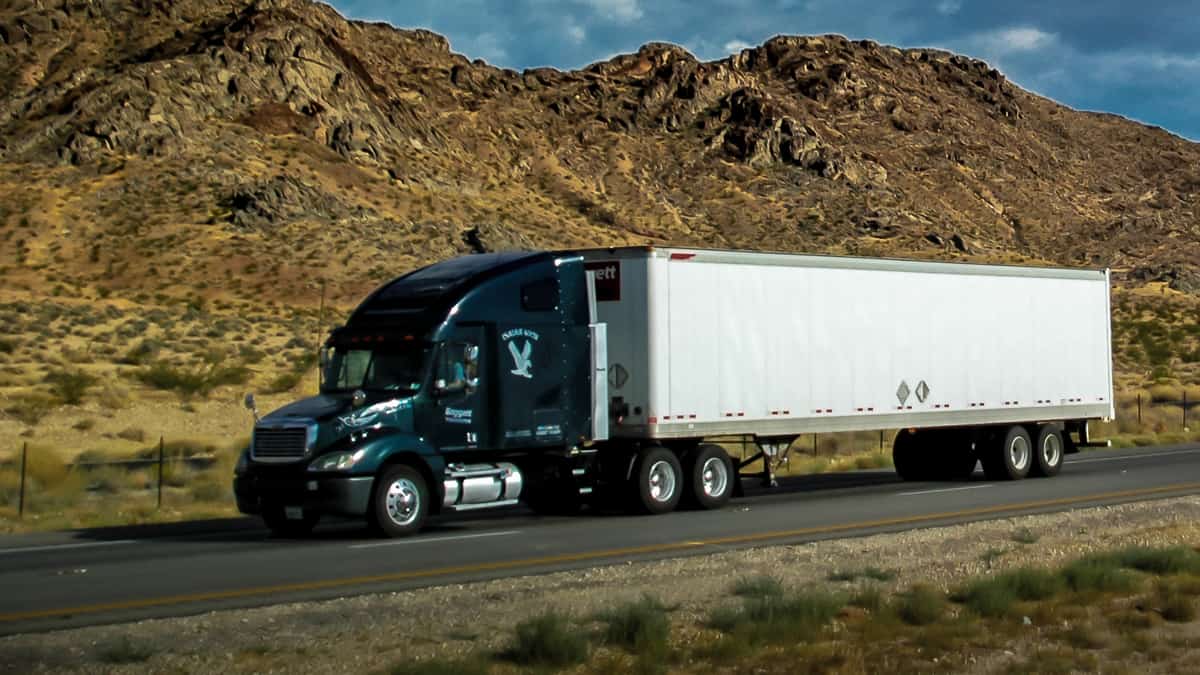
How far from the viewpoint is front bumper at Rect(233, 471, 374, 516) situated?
1858 centimetres

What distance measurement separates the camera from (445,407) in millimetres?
19844

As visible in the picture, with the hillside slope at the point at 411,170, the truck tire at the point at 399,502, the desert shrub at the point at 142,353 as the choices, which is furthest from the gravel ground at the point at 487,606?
the desert shrub at the point at 142,353

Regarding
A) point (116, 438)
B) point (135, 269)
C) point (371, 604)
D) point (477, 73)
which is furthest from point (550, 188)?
point (371, 604)

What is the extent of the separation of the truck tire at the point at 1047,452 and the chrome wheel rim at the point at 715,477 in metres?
7.83

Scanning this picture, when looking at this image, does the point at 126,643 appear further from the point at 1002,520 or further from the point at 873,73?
the point at 873,73

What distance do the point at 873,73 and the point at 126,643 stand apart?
129981 mm

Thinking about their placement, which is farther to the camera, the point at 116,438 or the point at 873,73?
the point at 873,73

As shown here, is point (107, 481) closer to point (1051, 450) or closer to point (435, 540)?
point (435, 540)

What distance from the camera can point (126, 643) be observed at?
10930mm

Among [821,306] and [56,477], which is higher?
[821,306]

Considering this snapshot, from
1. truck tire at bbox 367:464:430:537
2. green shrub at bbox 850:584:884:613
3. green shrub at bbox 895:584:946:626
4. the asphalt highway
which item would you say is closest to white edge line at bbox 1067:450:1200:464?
the asphalt highway

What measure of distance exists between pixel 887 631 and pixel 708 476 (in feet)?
37.5

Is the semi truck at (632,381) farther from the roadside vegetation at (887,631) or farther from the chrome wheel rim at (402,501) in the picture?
the roadside vegetation at (887,631)

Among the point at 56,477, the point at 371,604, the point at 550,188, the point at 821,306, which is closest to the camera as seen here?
the point at 371,604
